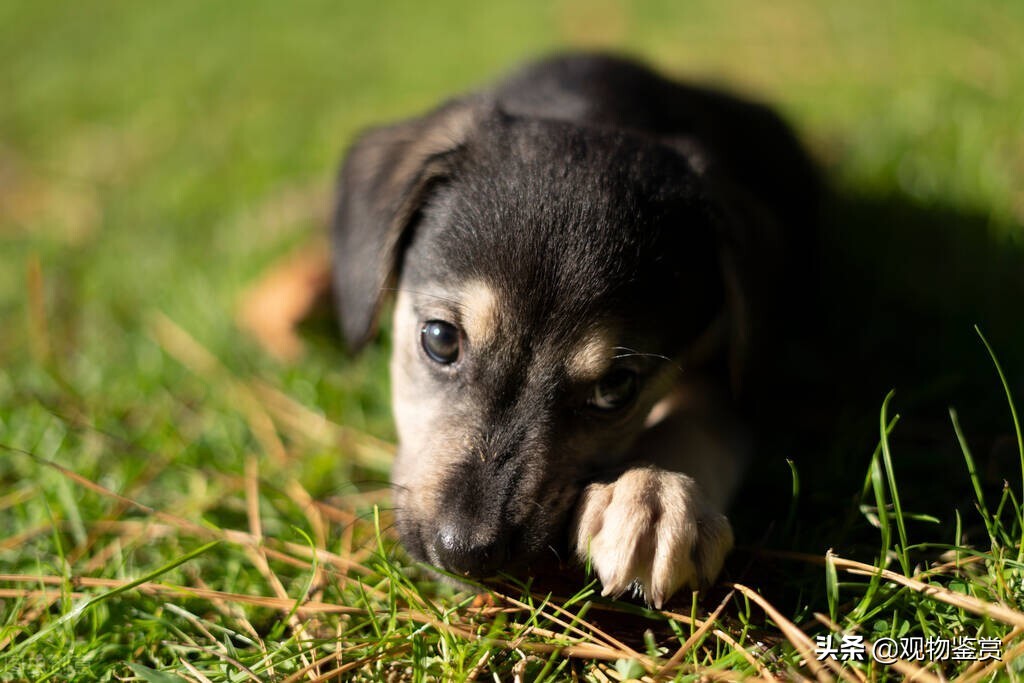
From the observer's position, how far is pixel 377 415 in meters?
3.09

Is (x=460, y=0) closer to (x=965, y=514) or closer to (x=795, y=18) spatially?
(x=795, y=18)

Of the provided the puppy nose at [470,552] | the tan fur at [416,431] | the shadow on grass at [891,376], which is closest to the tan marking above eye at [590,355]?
the tan fur at [416,431]

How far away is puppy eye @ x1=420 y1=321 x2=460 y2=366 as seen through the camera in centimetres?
228

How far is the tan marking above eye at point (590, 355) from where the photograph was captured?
2.13 metres

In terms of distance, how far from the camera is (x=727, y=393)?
8.95ft

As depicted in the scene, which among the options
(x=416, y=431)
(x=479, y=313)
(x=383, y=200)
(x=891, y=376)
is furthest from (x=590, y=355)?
(x=891, y=376)

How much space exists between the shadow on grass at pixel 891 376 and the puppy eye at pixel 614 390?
465 mm

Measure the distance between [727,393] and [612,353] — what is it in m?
0.71

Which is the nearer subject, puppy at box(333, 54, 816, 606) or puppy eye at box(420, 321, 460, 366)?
puppy at box(333, 54, 816, 606)

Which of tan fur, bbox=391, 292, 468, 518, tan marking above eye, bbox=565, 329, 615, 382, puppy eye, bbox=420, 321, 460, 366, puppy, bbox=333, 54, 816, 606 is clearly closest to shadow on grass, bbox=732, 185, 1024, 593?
puppy, bbox=333, 54, 816, 606

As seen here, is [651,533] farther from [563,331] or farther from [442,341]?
[442,341]

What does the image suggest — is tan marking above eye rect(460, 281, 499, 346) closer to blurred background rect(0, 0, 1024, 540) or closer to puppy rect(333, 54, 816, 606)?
puppy rect(333, 54, 816, 606)

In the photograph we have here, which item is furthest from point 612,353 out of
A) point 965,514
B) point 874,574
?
point 965,514

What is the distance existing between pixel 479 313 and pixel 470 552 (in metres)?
0.60
